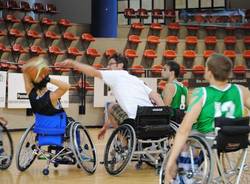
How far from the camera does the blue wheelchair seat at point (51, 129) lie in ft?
15.8

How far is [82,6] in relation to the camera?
18328mm

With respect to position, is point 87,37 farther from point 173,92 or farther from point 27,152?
point 27,152

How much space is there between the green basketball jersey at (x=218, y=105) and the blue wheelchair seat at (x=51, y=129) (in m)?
2.12

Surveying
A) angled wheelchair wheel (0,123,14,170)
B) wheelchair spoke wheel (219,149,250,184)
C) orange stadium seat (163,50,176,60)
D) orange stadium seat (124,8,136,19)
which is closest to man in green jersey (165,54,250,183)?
wheelchair spoke wheel (219,149,250,184)

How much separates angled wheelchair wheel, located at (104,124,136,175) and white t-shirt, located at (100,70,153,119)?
221mm

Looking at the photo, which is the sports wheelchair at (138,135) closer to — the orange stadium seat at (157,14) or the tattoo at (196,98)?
the tattoo at (196,98)

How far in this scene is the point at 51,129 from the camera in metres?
4.81

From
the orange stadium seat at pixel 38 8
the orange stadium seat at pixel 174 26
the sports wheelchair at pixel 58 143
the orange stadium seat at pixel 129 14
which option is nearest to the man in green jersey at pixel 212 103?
the sports wheelchair at pixel 58 143

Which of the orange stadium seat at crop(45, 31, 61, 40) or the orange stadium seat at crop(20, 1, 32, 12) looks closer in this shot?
the orange stadium seat at crop(45, 31, 61, 40)

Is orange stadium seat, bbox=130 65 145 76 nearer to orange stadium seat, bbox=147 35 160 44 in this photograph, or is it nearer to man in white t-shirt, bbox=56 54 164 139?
orange stadium seat, bbox=147 35 160 44

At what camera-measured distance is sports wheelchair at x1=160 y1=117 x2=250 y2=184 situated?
110 inches

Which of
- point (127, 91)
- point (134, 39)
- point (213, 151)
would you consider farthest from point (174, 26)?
point (213, 151)

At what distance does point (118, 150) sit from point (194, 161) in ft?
6.55

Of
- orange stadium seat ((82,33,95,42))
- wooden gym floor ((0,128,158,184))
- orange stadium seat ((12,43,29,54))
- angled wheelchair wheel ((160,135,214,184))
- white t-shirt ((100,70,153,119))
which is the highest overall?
orange stadium seat ((82,33,95,42))
